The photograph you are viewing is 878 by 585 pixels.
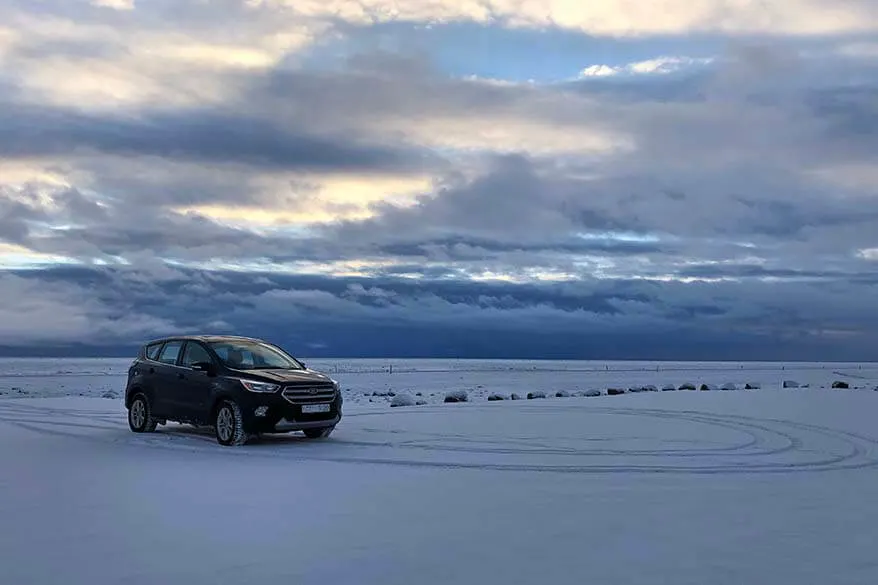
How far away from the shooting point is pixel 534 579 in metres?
6.25

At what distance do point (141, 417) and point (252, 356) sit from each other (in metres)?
2.50

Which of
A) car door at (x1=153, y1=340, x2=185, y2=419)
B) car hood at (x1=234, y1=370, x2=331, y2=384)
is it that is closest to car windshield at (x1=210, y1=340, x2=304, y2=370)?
car hood at (x1=234, y1=370, x2=331, y2=384)

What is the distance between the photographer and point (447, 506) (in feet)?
29.7

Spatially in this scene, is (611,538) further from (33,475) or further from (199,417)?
(199,417)

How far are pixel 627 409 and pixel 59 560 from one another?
665 inches

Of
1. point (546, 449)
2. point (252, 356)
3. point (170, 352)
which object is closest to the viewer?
point (546, 449)

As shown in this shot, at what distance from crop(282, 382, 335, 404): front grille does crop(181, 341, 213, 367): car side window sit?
1838 millimetres

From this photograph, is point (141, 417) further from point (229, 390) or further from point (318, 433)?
point (318, 433)

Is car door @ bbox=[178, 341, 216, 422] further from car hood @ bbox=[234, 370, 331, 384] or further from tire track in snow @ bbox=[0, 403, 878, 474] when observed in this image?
car hood @ bbox=[234, 370, 331, 384]

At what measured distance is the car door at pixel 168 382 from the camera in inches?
637

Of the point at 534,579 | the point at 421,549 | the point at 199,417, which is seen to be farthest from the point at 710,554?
the point at 199,417

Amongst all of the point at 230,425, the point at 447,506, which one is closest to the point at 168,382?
the point at 230,425

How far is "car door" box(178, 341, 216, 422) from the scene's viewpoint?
50.8 ft

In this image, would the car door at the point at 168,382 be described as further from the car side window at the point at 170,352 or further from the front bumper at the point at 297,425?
the front bumper at the point at 297,425
